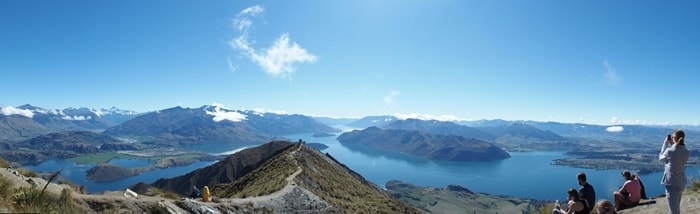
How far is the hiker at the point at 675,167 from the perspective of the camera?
10312 mm

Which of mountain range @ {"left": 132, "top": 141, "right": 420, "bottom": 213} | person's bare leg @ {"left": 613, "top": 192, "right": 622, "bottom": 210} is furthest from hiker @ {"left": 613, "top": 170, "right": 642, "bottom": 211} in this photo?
mountain range @ {"left": 132, "top": 141, "right": 420, "bottom": 213}

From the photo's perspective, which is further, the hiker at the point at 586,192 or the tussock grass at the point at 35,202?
the hiker at the point at 586,192

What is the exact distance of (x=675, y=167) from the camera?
1054cm

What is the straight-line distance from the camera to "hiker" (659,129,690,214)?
10.3 meters

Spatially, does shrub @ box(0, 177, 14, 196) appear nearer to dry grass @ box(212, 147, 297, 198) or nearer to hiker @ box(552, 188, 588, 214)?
hiker @ box(552, 188, 588, 214)

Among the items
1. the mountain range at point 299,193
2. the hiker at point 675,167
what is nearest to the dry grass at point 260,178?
the mountain range at point 299,193

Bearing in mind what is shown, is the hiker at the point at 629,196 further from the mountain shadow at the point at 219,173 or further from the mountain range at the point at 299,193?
the mountain shadow at the point at 219,173

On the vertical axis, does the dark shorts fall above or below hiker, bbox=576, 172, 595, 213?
below

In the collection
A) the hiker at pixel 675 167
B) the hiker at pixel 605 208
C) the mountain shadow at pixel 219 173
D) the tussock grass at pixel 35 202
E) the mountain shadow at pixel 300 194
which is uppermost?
the hiker at pixel 675 167

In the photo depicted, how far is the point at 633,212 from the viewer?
1408cm

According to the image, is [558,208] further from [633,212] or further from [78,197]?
[78,197]

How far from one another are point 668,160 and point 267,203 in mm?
23911

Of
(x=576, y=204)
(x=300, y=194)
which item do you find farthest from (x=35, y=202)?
(x=300, y=194)

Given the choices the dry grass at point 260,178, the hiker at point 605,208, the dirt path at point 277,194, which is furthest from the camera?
the dry grass at point 260,178
